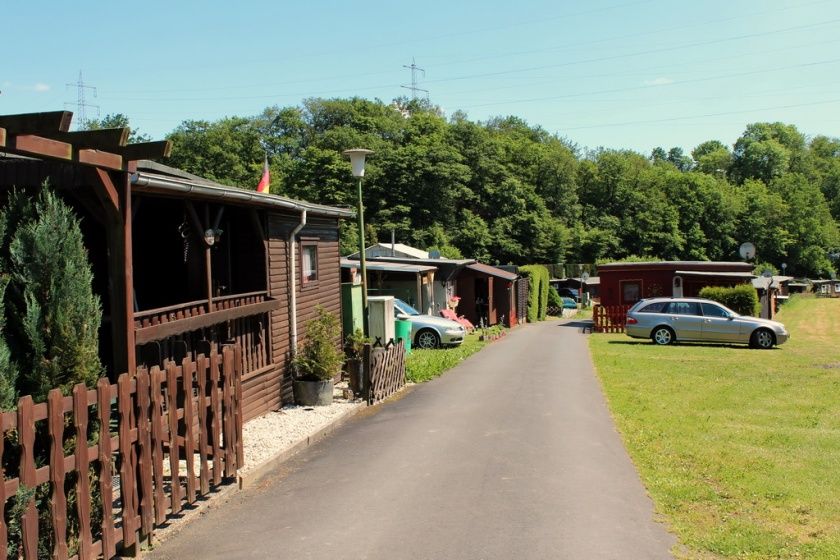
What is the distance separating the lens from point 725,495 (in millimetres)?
7652

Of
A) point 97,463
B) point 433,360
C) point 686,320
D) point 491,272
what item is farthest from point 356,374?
point 491,272

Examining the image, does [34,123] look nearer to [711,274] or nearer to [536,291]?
[711,274]

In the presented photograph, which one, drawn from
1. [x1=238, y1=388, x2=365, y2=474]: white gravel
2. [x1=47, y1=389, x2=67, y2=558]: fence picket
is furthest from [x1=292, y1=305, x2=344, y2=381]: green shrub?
[x1=47, y1=389, x2=67, y2=558]: fence picket

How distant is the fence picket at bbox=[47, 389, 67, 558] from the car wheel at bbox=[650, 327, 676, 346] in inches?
908

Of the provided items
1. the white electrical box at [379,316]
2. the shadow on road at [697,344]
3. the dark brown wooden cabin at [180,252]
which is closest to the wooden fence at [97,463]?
the dark brown wooden cabin at [180,252]

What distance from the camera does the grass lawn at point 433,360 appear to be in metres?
17.2

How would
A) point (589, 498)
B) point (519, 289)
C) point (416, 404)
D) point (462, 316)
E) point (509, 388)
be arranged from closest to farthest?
point (589, 498)
point (416, 404)
point (509, 388)
point (462, 316)
point (519, 289)

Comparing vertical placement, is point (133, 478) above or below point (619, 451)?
above

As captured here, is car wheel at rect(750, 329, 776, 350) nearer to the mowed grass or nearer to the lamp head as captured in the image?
the mowed grass

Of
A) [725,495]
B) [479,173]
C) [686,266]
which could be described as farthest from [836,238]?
[725,495]

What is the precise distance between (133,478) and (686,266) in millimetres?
34672

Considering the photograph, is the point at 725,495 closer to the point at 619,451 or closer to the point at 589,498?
the point at 589,498

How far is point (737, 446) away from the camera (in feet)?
32.9

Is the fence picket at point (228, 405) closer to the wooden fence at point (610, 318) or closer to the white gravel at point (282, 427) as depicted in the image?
the white gravel at point (282, 427)
